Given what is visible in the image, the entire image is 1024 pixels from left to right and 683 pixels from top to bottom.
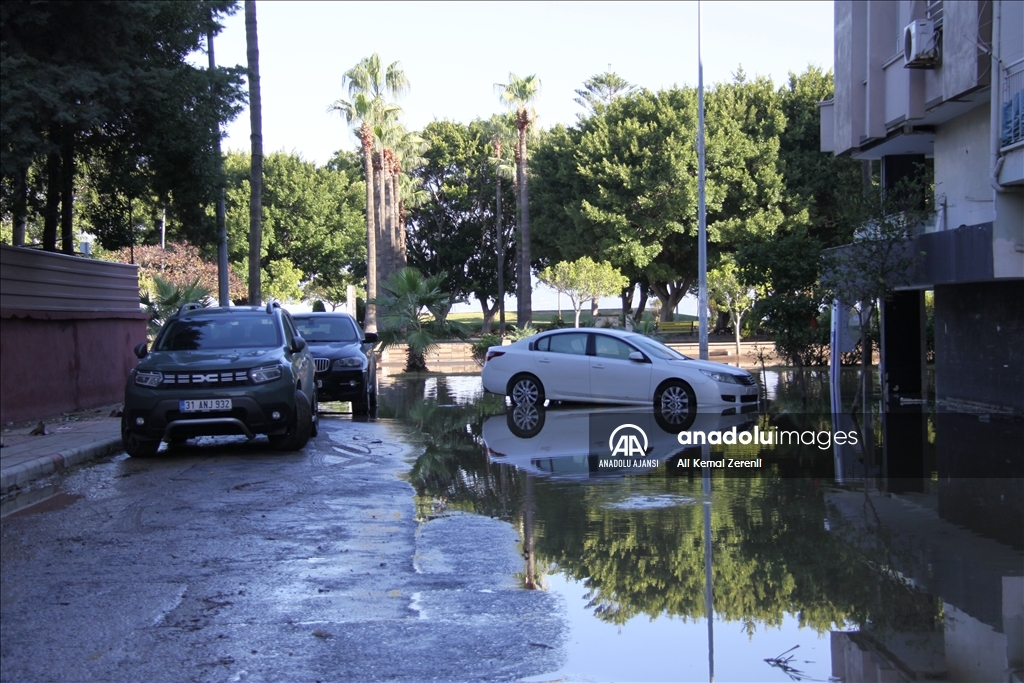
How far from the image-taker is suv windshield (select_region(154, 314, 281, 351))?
42.9ft

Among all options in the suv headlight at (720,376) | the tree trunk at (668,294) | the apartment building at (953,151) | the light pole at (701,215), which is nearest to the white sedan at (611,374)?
the suv headlight at (720,376)

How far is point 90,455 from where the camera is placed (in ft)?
40.3

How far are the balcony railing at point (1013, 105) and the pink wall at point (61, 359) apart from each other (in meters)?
13.9

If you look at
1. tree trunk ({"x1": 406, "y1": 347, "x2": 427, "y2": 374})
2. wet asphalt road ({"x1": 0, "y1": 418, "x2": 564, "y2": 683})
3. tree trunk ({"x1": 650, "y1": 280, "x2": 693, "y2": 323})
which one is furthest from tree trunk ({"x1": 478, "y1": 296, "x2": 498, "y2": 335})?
wet asphalt road ({"x1": 0, "y1": 418, "x2": 564, "y2": 683})

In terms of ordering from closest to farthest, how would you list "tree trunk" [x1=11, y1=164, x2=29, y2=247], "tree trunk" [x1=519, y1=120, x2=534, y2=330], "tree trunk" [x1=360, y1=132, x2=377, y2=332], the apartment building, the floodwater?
the floodwater < the apartment building < "tree trunk" [x1=11, y1=164, x2=29, y2=247] < "tree trunk" [x1=519, y1=120, x2=534, y2=330] < "tree trunk" [x1=360, y1=132, x2=377, y2=332]

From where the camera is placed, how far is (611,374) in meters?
16.8

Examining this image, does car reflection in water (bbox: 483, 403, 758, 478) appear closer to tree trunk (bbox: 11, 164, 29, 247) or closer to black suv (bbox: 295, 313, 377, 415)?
black suv (bbox: 295, 313, 377, 415)

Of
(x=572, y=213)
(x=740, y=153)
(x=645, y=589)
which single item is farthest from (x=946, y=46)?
(x=572, y=213)

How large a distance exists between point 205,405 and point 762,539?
678 centimetres

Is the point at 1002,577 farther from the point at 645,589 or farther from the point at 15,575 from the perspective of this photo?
the point at 15,575

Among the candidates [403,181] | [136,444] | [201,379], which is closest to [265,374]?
[201,379]

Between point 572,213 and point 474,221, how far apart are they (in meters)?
16.6
